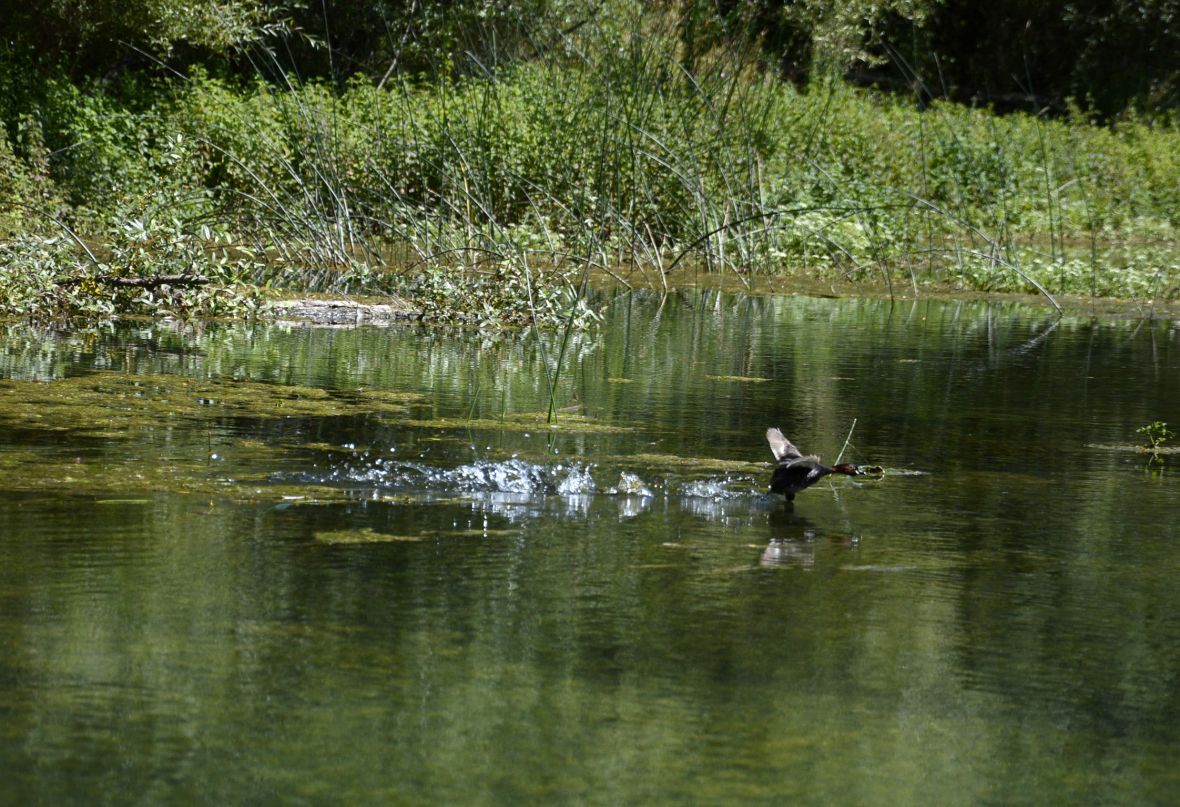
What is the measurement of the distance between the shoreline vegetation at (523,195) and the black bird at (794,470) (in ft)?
8.05

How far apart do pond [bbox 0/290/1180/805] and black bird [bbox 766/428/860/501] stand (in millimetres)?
89

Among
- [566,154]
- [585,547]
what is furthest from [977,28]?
[585,547]

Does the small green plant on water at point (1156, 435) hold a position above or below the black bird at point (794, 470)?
above

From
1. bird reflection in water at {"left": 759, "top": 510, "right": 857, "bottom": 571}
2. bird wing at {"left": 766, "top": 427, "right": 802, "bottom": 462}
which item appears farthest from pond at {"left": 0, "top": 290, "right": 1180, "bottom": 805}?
bird wing at {"left": 766, "top": 427, "right": 802, "bottom": 462}

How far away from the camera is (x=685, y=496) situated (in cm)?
496

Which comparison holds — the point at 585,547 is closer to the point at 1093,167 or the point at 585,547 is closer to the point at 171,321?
the point at 171,321

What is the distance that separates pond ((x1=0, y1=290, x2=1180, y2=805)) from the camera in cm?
277

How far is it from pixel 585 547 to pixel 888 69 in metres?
29.0

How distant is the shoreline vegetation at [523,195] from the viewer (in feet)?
32.5

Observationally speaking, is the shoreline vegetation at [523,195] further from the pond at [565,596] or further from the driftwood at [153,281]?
the pond at [565,596]

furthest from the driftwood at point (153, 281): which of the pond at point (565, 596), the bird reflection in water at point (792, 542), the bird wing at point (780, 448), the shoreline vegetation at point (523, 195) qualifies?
the bird reflection in water at point (792, 542)

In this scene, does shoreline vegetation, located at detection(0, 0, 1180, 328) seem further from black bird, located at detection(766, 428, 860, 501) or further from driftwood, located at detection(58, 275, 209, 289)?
black bird, located at detection(766, 428, 860, 501)

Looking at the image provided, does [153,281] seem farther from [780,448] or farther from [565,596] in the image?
[565,596]

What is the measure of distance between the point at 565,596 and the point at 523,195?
12.0 metres
